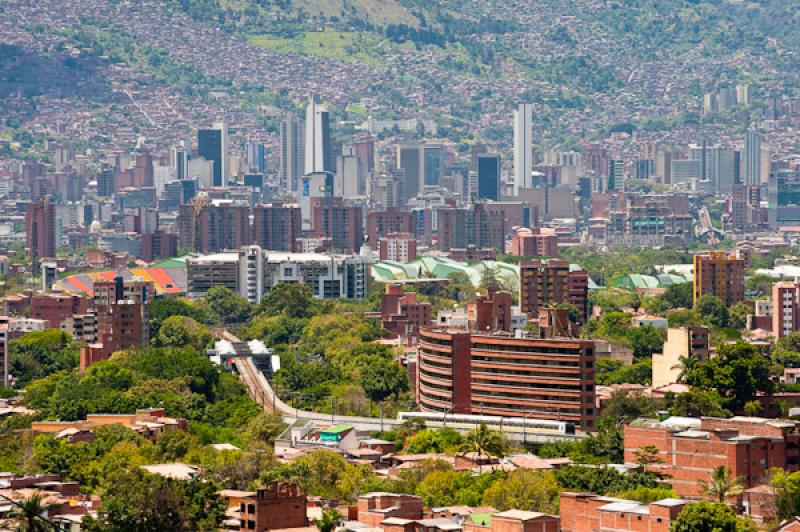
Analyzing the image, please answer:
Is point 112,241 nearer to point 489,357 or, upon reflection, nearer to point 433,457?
point 489,357


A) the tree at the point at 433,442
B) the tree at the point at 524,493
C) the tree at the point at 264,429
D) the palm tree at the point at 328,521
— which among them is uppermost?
the palm tree at the point at 328,521

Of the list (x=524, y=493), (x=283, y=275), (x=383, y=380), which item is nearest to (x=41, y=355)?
(x=383, y=380)

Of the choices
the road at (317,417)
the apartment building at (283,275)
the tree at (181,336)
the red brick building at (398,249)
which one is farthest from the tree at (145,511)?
the red brick building at (398,249)

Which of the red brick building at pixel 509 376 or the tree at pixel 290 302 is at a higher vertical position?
the red brick building at pixel 509 376

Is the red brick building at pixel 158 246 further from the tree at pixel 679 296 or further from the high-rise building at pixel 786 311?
the high-rise building at pixel 786 311

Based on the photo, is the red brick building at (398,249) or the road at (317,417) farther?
the red brick building at (398,249)

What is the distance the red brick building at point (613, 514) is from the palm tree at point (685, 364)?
22.6 metres

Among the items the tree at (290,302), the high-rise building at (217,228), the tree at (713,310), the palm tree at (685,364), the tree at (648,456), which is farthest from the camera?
the high-rise building at (217,228)

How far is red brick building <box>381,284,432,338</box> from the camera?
100438mm

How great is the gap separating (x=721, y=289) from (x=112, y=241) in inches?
2341

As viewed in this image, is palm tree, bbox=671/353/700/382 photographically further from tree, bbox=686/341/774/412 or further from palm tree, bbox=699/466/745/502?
palm tree, bbox=699/466/745/502

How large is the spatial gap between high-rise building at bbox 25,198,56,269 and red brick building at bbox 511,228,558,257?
2679cm

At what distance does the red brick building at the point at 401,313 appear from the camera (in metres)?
100

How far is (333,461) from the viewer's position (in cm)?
5544
